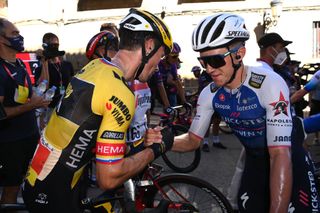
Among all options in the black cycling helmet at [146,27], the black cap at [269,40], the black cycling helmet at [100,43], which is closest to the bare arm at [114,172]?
the black cycling helmet at [146,27]

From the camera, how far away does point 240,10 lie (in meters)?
18.0

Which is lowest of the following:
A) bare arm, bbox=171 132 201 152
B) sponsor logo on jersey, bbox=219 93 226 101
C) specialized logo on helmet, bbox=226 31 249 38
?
bare arm, bbox=171 132 201 152

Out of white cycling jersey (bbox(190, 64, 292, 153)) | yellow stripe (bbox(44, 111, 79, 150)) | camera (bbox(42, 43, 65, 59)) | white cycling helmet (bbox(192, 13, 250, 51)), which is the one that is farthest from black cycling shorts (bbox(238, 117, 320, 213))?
camera (bbox(42, 43, 65, 59))

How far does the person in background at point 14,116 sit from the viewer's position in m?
3.45

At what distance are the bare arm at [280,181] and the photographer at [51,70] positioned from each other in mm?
4116

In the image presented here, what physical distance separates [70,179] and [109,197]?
738 millimetres

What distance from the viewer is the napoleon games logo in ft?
6.99

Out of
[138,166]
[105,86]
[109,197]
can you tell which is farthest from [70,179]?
[109,197]

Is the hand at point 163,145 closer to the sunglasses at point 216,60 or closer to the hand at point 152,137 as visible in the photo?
the hand at point 152,137

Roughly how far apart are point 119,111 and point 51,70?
4.52 m

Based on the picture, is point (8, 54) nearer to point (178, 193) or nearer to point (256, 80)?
point (178, 193)

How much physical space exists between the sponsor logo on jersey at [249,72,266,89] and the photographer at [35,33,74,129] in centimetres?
381

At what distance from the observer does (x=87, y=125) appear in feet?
5.99

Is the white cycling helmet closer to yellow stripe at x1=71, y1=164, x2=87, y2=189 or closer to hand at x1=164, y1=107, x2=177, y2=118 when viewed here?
yellow stripe at x1=71, y1=164, x2=87, y2=189
